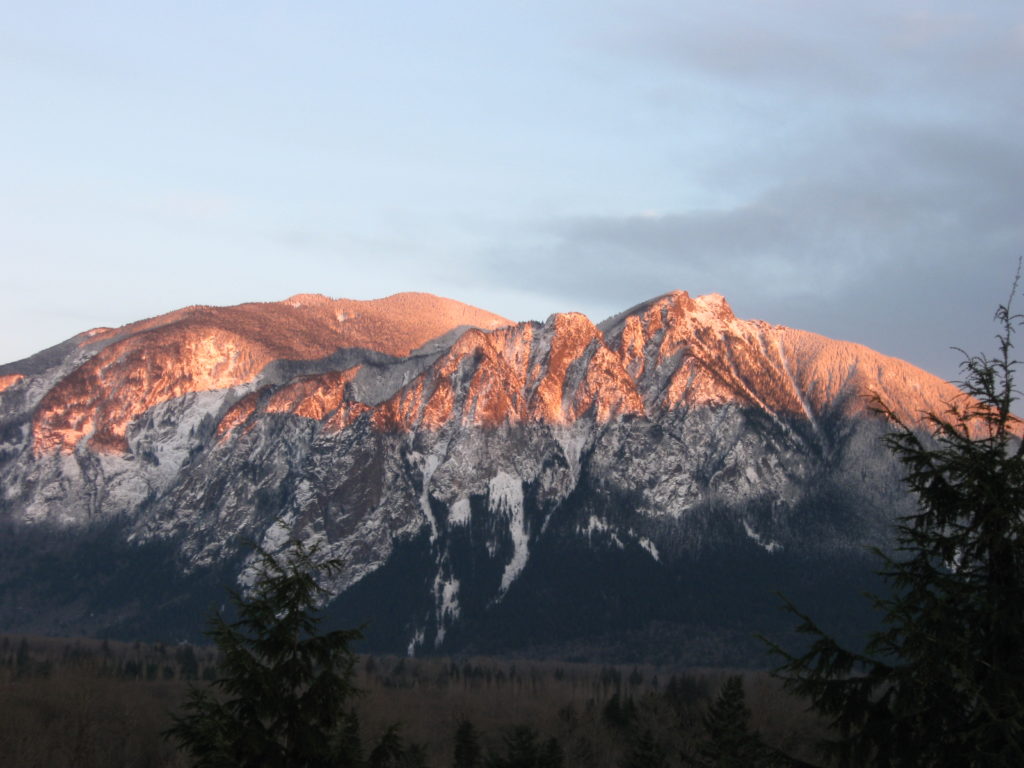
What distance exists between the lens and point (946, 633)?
2709 cm

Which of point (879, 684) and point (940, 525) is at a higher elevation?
point (940, 525)

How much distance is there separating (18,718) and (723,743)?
402ft

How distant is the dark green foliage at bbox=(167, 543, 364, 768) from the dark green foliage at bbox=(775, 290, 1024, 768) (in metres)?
14.8

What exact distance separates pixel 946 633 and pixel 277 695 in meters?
18.7

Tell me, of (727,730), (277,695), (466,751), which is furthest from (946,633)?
(466,751)

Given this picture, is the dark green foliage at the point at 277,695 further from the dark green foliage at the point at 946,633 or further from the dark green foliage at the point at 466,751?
the dark green foliage at the point at 466,751

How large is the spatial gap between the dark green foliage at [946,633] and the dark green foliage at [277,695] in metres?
14.8

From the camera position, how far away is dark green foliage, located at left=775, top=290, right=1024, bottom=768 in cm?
2667

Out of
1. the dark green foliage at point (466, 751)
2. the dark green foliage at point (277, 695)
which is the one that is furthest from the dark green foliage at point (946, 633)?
the dark green foliage at point (466, 751)

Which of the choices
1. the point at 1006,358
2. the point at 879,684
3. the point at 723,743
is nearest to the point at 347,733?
the point at 879,684

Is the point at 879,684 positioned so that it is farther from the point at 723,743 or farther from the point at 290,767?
the point at 723,743

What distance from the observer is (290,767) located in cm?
3809

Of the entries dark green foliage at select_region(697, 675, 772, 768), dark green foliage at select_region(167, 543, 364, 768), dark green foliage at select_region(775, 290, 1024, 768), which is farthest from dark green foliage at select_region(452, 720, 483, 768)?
dark green foliage at select_region(775, 290, 1024, 768)

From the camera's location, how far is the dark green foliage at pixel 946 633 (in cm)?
2667
